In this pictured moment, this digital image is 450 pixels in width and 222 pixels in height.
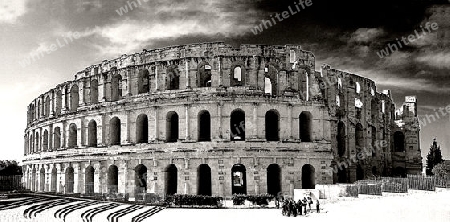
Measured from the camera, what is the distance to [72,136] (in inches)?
1572

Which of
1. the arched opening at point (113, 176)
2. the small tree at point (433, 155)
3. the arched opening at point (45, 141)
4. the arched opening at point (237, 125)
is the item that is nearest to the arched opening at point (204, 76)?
the arched opening at point (237, 125)

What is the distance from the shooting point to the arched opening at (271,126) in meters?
33.8

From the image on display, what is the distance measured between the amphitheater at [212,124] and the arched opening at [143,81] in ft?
0.28

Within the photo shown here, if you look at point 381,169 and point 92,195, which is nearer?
point 92,195

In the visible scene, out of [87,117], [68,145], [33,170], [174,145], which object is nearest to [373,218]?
[174,145]

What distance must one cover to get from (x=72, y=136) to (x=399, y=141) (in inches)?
1338

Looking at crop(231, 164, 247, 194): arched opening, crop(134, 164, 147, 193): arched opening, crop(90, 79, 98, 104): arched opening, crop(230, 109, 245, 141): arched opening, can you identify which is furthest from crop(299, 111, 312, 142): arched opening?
crop(90, 79, 98, 104): arched opening

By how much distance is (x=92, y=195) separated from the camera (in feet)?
99.5

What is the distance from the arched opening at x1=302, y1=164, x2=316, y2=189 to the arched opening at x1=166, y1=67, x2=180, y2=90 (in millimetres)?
11886

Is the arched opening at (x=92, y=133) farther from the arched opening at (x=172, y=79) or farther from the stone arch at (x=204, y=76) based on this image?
the stone arch at (x=204, y=76)

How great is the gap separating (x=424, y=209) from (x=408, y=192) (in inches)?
219

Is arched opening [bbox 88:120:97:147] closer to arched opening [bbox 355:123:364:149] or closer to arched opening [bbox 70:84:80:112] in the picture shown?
arched opening [bbox 70:84:80:112]

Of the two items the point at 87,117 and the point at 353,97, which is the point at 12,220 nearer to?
the point at 87,117

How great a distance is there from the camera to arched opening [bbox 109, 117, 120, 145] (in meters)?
35.9
